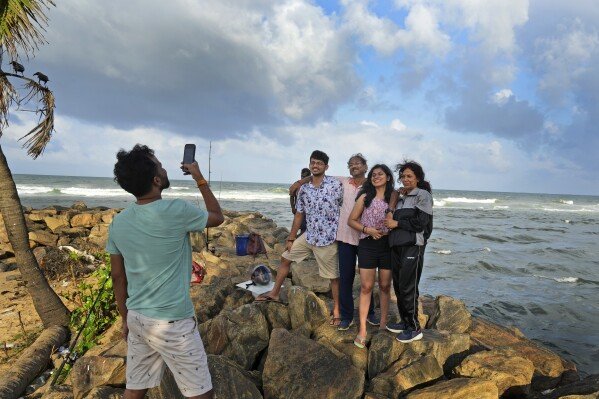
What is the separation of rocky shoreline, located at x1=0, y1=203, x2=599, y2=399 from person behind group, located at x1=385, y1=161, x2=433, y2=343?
246 millimetres

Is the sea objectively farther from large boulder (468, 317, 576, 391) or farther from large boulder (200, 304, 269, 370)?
large boulder (200, 304, 269, 370)

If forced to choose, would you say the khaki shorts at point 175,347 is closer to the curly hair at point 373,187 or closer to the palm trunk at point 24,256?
the curly hair at point 373,187

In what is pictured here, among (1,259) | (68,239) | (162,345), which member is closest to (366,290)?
(162,345)

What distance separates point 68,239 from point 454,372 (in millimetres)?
11069

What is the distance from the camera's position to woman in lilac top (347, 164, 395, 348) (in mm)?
4117

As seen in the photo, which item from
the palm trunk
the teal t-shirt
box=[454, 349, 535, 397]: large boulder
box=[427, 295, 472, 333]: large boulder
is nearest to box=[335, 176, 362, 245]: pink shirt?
box=[454, 349, 535, 397]: large boulder

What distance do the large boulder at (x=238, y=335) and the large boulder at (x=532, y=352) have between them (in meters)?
2.66

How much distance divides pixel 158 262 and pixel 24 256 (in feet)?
14.4

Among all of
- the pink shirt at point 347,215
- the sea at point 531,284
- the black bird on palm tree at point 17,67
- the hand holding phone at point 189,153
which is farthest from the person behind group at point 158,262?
the black bird on palm tree at point 17,67

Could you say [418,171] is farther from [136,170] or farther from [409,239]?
[136,170]

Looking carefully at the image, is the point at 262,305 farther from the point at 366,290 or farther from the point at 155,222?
the point at 155,222

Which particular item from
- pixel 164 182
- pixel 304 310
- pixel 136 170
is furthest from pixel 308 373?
pixel 136 170

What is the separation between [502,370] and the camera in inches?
153

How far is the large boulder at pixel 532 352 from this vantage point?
177 inches
